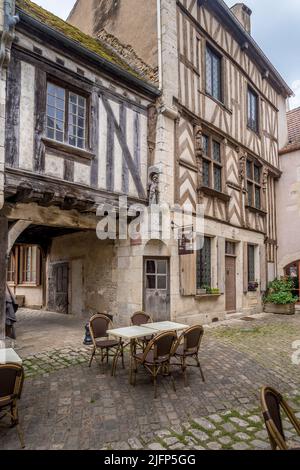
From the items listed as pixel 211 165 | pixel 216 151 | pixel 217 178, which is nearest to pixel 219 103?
pixel 216 151

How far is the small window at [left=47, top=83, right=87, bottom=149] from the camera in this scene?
5418mm

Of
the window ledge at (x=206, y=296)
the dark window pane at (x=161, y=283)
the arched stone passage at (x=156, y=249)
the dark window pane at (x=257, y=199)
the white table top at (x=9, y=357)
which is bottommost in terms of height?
the white table top at (x=9, y=357)

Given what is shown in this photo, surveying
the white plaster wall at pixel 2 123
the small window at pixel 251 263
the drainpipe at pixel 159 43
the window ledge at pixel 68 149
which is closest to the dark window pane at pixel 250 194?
the small window at pixel 251 263

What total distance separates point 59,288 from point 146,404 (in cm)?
665

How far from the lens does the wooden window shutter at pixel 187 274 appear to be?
22.9 ft

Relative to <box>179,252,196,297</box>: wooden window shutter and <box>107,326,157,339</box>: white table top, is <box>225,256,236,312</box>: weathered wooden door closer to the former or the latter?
<box>179,252,196,297</box>: wooden window shutter

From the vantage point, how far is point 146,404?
328 cm

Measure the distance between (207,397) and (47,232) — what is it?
728cm

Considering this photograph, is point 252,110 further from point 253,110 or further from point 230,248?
point 230,248

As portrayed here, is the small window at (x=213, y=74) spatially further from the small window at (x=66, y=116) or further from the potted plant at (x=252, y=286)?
the potted plant at (x=252, y=286)

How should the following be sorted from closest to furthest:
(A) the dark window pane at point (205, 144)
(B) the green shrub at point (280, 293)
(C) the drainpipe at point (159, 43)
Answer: (C) the drainpipe at point (159, 43), (A) the dark window pane at point (205, 144), (B) the green shrub at point (280, 293)

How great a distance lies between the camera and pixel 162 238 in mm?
6805

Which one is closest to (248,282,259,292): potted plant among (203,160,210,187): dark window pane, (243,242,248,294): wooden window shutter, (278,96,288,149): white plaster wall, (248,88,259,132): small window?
(243,242,248,294): wooden window shutter

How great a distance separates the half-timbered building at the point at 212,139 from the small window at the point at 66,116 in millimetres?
1824
